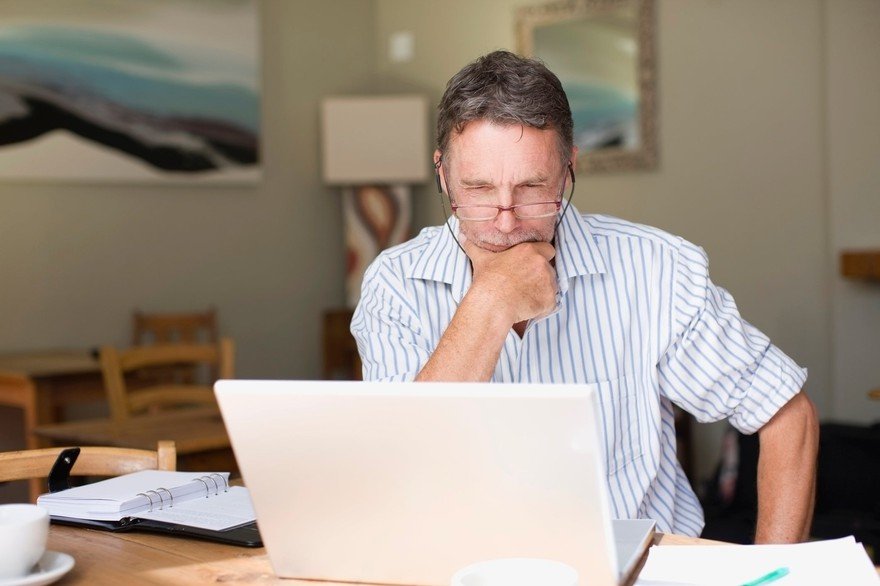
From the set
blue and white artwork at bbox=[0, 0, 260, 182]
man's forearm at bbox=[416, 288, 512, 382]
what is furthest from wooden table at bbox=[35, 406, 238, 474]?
blue and white artwork at bbox=[0, 0, 260, 182]

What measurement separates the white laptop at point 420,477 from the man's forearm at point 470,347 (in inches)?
13.1

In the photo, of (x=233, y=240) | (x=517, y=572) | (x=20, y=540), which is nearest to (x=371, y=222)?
(x=233, y=240)

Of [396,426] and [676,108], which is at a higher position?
[676,108]

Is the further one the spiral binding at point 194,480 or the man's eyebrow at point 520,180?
the man's eyebrow at point 520,180

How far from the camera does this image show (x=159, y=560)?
115 cm

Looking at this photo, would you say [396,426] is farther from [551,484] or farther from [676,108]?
[676,108]

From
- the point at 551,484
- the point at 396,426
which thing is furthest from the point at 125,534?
the point at 551,484

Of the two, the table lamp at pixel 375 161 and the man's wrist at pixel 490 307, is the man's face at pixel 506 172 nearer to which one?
the man's wrist at pixel 490 307

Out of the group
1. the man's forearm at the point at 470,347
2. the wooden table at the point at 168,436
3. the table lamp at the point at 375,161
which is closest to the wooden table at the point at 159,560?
the man's forearm at the point at 470,347

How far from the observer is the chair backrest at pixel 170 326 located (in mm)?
5250

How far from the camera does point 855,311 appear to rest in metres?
4.49

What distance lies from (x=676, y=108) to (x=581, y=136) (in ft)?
1.77

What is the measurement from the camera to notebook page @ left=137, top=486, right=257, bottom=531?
4.16 ft

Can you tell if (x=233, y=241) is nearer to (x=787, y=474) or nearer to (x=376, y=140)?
(x=376, y=140)
